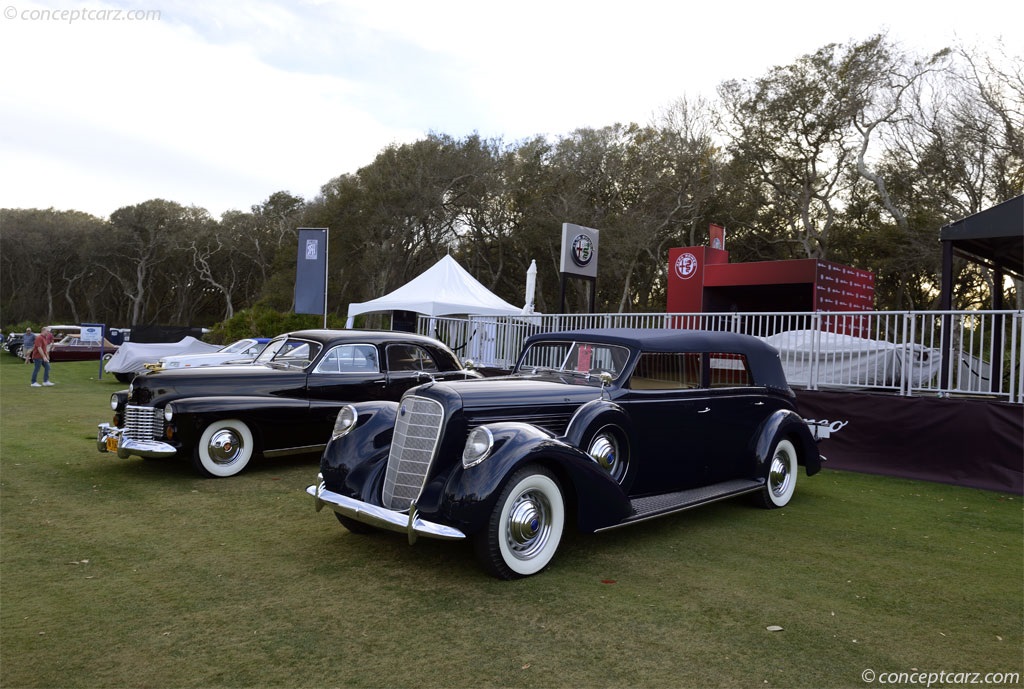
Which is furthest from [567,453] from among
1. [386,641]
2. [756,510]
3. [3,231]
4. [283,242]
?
[3,231]

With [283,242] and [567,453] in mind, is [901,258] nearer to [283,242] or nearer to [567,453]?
[567,453]

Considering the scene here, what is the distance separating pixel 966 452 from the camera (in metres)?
7.73

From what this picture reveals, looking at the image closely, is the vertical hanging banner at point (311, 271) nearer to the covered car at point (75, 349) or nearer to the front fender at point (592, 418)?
the front fender at point (592, 418)

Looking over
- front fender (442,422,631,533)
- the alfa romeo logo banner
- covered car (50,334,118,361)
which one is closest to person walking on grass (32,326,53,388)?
covered car (50,334,118,361)

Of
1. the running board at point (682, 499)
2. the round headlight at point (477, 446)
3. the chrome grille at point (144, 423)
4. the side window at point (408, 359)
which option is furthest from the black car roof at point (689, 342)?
the chrome grille at point (144, 423)

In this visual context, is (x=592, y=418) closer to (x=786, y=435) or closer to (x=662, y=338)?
(x=662, y=338)

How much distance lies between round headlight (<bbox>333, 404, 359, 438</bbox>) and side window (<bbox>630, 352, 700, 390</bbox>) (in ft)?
7.16

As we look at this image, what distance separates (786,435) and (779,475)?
41cm

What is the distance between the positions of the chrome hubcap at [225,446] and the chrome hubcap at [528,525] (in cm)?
418

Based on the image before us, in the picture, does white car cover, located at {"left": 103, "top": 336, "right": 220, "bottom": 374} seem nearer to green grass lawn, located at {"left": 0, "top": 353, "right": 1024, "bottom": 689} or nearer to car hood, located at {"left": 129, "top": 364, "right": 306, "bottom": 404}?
car hood, located at {"left": 129, "top": 364, "right": 306, "bottom": 404}

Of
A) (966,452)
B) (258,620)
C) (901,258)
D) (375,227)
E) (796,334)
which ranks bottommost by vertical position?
(258,620)

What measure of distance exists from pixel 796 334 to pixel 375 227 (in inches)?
1189

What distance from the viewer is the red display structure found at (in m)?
15.6

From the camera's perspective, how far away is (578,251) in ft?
47.5
